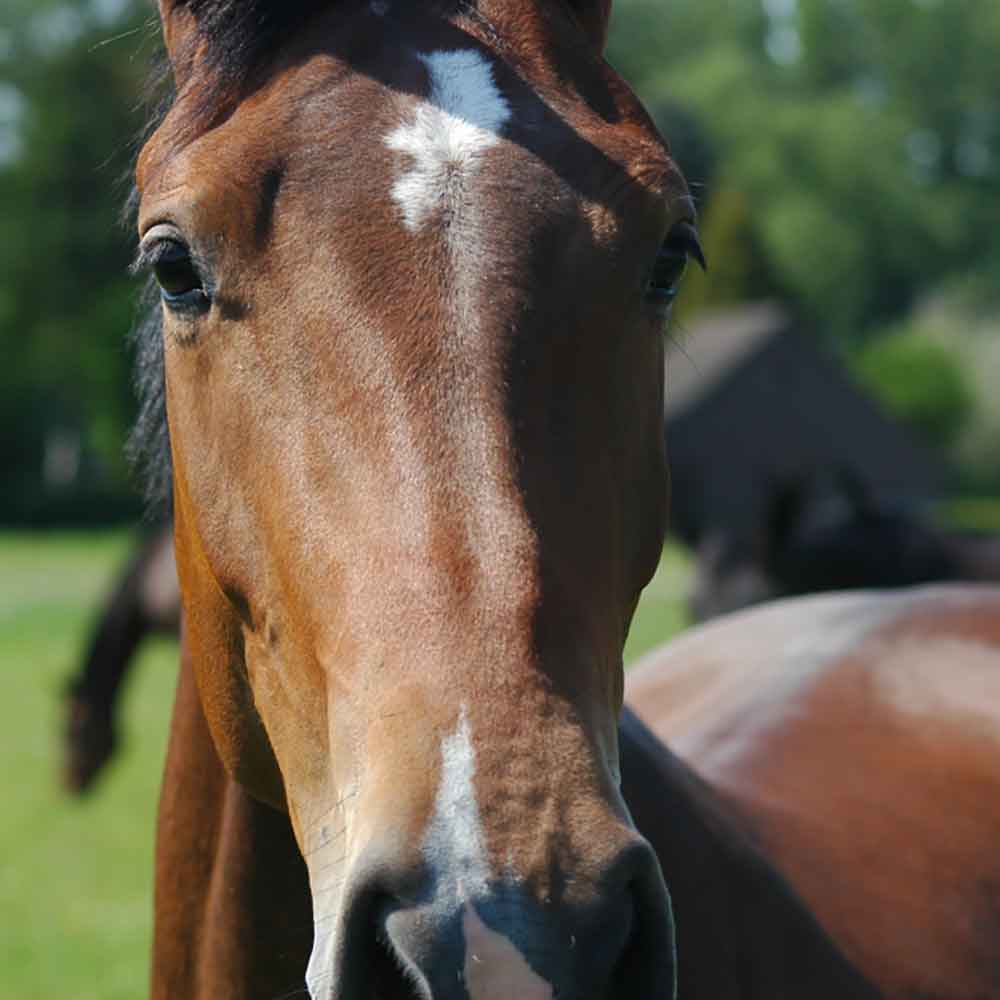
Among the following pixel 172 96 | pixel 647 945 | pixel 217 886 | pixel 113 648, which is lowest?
pixel 113 648

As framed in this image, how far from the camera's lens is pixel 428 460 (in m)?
1.64

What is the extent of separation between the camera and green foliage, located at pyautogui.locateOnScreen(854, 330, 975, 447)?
43.2 metres

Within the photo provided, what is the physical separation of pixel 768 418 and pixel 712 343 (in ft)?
8.07

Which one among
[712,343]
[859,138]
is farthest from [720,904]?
[859,138]

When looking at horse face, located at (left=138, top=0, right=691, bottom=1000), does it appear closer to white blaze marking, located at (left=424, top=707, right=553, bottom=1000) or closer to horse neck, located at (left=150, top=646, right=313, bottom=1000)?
white blaze marking, located at (left=424, top=707, right=553, bottom=1000)

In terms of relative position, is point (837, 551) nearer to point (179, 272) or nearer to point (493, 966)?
point (179, 272)

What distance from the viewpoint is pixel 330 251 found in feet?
5.66

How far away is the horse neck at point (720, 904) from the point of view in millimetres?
2217

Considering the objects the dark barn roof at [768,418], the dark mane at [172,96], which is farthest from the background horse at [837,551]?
the dark barn roof at [768,418]

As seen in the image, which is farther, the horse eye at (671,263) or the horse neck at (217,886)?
the horse neck at (217,886)

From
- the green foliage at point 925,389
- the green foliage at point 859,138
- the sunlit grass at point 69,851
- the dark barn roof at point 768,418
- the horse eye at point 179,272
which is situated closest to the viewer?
the horse eye at point 179,272

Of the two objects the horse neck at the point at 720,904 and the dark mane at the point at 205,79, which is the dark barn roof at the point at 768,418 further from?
the dark mane at the point at 205,79

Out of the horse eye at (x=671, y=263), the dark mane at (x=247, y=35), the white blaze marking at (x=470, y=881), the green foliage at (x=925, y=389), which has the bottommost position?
the green foliage at (x=925, y=389)

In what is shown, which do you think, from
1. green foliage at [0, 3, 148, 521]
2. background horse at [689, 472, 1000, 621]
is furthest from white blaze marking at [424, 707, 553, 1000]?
green foliage at [0, 3, 148, 521]
